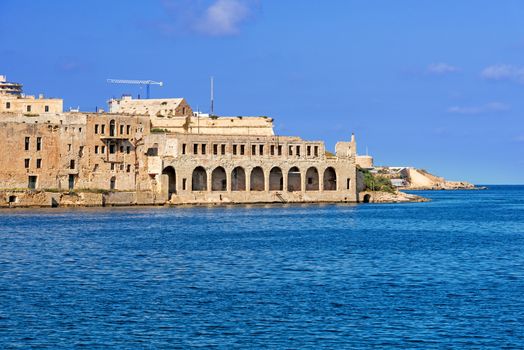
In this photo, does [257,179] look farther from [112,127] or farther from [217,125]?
[112,127]

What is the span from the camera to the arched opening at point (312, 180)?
89812 millimetres

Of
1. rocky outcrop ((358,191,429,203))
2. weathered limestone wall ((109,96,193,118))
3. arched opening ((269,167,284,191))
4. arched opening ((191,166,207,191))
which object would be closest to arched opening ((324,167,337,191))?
rocky outcrop ((358,191,429,203))

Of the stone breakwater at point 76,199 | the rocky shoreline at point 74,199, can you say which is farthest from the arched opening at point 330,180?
the rocky shoreline at point 74,199

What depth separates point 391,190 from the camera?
4028 inches

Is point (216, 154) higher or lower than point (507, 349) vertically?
higher

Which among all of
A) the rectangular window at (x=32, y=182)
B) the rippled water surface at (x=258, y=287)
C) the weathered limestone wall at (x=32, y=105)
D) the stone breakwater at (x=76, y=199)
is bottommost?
the rippled water surface at (x=258, y=287)

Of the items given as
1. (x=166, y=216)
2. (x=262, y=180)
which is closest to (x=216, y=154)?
(x=262, y=180)

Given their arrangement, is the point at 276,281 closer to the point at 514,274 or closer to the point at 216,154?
the point at 514,274

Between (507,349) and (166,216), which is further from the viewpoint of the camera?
(166,216)

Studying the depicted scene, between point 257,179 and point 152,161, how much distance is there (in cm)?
1070

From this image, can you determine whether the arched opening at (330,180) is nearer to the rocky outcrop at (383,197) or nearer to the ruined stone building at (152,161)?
the ruined stone building at (152,161)

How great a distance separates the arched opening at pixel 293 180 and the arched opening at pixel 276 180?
0.76 m

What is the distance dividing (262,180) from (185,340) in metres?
66.2

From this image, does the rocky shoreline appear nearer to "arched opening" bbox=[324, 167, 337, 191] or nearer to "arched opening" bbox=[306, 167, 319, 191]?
"arched opening" bbox=[306, 167, 319, 191]
